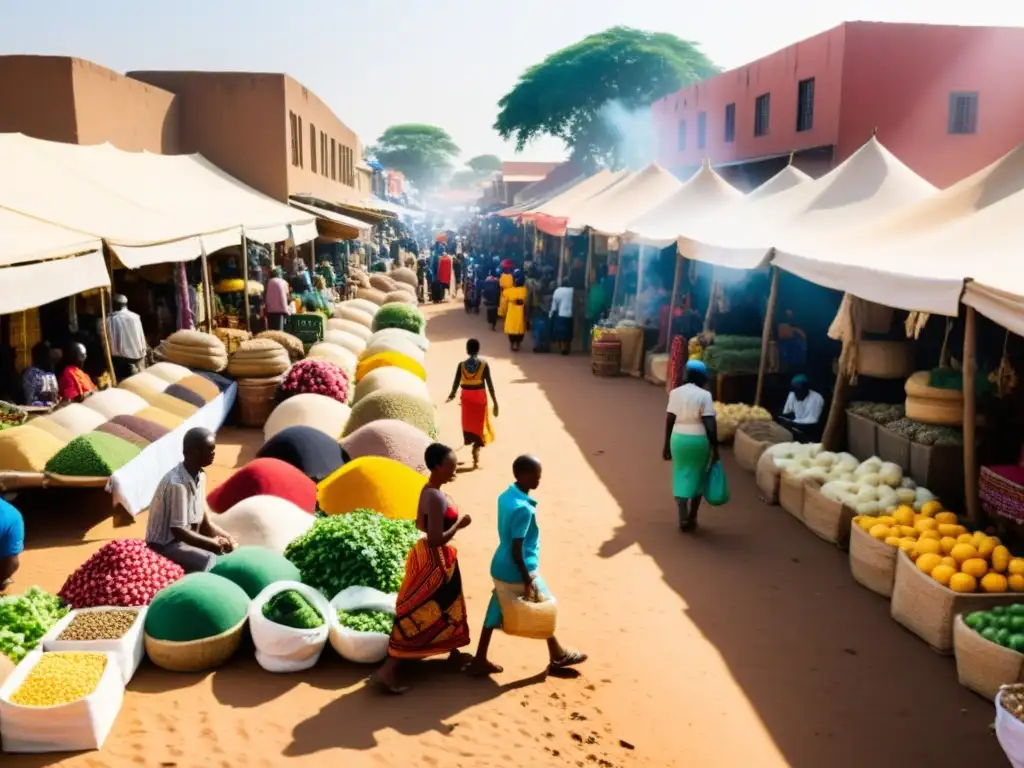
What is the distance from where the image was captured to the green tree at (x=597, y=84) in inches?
1786

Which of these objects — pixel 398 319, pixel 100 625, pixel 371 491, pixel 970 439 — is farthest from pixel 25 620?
pixel 398 319

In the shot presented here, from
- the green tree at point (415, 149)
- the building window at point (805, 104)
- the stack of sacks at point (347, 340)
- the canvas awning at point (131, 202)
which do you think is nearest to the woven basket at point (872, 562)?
the canvas awning at point (131, 202)

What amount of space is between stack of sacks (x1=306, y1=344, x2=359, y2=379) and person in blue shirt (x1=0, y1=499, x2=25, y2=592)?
626cm

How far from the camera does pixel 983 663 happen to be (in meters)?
5.44

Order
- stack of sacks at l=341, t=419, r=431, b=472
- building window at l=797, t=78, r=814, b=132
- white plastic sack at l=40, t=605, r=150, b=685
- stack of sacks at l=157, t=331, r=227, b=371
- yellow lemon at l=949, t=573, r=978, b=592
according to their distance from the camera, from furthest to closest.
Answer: building window at l=797, t=78, r=814, b=132, stack of sacks at l=157, t=331, r=227, b=371, stack of sacks at l=341, t=419, r=431, b=472, yellow lemon at l=949, t=573, r=978, b=592, white plastic sack at l=40, t=605, r=150, b=685

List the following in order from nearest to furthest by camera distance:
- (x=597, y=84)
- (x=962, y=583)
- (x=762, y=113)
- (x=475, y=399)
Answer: (x=962, y=583) < (x=475, y=399) < (x=762, y=113) < (x=597, y=84)

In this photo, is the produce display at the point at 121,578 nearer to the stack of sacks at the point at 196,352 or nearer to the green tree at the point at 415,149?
the stack of sacks at the point at 196,352

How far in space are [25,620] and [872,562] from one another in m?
5.80

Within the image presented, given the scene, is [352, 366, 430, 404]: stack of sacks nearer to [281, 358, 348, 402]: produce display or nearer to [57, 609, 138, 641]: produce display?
[281, 358, 348, 402]: produce display

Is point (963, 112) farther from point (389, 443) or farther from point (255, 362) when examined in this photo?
point (389, 443)

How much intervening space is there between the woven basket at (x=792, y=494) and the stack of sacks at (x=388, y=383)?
4121mm

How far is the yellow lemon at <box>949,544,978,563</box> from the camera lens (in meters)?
6.27

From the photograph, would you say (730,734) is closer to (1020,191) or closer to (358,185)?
(1020,191)

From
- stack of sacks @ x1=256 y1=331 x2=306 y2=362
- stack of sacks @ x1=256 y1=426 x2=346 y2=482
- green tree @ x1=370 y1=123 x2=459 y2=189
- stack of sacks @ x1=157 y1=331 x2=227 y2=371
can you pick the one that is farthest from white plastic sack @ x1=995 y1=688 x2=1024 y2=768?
green tree @ x1=370 y1=123 x2=459 y2=189
